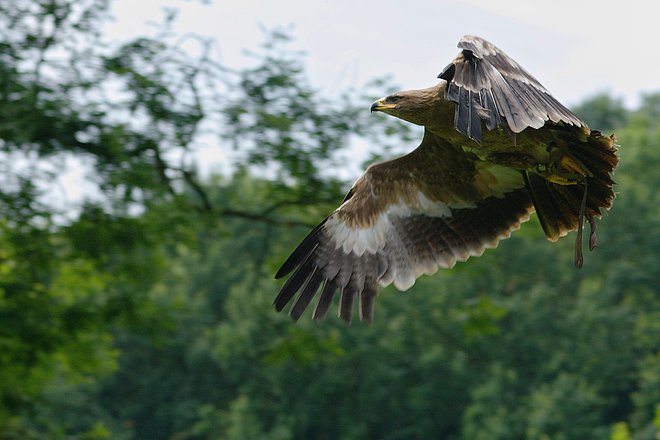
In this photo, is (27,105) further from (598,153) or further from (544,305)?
(544,305)

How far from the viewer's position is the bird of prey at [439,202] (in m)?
6.61

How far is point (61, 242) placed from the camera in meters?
11.3

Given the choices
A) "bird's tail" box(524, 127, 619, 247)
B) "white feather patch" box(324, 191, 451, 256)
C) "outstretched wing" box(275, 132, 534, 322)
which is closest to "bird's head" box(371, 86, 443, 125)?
"outstretched wing" box(275, 132, 534, 322)

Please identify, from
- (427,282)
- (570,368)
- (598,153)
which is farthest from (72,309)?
(570,368)

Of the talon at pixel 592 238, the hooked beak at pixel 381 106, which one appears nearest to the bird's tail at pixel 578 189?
the talon at pixel 592 238

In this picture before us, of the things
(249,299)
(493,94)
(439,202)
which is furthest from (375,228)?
(249,299)

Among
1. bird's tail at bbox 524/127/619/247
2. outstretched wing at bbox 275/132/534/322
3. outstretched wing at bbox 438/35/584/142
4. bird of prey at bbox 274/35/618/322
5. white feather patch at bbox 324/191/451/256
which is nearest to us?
outstretched wing at bbox 438/35/584/142

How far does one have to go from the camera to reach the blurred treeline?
10719 millimetres

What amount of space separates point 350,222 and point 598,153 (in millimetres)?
1838

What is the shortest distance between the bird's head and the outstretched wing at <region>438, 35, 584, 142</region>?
32.7 inches

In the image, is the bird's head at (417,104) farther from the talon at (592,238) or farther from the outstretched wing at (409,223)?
the talon at (592,238)

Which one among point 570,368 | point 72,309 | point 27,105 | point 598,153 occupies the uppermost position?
point 570,368

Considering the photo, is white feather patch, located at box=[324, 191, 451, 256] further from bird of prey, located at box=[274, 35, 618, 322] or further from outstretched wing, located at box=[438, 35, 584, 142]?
outstretched wing, located at box=[438, 35, 584, 142]

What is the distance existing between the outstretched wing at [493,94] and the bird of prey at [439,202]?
429mm
